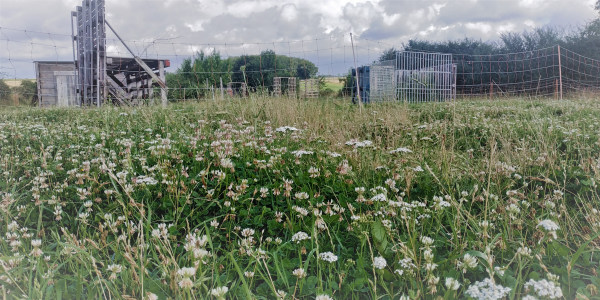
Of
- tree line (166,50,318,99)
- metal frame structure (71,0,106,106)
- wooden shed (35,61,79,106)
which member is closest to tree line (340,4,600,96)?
tree line (166,50,318,99)

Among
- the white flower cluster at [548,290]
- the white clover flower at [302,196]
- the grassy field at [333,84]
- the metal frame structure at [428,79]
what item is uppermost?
the metal frame structure at [428,79]

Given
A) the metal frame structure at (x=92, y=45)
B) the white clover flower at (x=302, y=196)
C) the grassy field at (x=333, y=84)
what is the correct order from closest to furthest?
1. the white clover flower at (x=302, y=196)
2. the grassy field at (x=333, y=84)
3. the metal frame structure at (x=92, y=45)

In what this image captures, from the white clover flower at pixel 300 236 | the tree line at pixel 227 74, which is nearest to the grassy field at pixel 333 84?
the tree line at pixel 227 74

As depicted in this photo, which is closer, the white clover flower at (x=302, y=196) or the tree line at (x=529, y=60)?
the white clover flower at (x=302, y=196)

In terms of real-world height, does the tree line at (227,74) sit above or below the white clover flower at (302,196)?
above

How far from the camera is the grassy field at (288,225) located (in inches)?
64.6

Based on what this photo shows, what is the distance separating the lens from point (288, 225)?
236 centimetres

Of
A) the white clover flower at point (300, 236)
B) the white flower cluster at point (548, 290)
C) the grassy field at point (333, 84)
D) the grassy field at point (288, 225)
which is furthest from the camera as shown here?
the grassy field at point (333, 84)

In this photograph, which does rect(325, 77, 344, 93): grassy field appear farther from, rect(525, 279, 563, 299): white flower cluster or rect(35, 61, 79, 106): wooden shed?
rect(35, 61, 79, 106): wooden shed

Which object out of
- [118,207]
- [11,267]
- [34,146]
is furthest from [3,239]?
[34,146]

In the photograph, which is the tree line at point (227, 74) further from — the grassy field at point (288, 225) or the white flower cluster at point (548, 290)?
the white flower cluster at point (548, 290)

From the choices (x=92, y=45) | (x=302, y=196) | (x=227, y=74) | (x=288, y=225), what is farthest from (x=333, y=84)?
(x=288, y=225)

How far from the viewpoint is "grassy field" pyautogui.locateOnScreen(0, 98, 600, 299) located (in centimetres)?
164

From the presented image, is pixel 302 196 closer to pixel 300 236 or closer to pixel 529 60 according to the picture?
pixel 300 236
